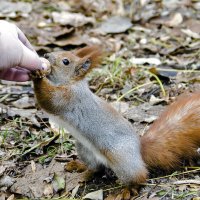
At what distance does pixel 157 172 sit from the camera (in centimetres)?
289

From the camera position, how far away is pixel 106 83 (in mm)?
4152

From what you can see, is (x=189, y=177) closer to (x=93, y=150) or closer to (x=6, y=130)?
(x=93, y=150)

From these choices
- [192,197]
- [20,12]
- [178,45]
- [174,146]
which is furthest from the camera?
[20,12]

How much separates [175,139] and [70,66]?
2.33 ft

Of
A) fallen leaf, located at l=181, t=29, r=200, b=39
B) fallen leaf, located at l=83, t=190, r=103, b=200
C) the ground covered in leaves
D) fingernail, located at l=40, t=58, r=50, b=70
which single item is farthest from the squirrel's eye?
fallen leaf, located at l=181, t=29, r=200, b=39

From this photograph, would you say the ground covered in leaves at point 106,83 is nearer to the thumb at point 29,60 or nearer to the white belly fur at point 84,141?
the white belly fur at point 84,141

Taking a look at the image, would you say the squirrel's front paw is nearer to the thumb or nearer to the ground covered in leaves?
the thumb

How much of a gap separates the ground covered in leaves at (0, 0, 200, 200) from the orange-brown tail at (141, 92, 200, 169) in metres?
0.09

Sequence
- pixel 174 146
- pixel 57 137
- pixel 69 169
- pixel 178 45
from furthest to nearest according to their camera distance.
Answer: pixel 178 45 < pixel 57 137 < pixel 69 169 < pixel 174 146

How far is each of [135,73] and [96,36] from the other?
106cm

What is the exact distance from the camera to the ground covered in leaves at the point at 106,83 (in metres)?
2.95

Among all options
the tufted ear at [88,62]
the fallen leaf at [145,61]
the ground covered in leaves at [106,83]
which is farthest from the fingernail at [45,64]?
the fallen leaf at [145,61]

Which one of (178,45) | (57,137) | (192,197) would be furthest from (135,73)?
(192,197)

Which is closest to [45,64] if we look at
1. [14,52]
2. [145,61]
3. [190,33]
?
[14,52]
